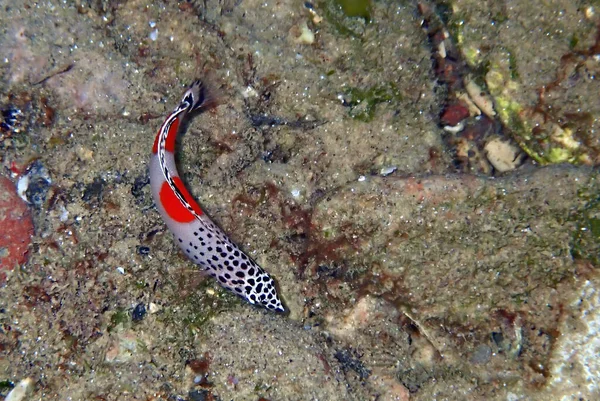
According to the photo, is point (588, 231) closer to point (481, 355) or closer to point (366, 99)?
point (481, 355)

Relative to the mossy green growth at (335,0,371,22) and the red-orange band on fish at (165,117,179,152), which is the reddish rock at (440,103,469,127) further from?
the red-orange band on fish at (165,117,179,152)

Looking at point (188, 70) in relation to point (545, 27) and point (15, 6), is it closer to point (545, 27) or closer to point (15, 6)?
point (15, 6)

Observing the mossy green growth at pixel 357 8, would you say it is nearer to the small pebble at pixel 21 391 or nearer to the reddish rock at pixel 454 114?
the reddish rock at pixel 454 114

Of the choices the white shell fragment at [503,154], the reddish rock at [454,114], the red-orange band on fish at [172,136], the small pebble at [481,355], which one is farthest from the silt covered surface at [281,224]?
the white shell fragment at [503,154]

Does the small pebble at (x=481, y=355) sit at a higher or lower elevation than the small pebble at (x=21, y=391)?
higher

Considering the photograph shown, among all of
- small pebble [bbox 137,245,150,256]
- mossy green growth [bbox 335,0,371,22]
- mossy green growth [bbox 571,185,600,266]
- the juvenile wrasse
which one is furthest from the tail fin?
mossy green growth [bbox 571,185,600,266]

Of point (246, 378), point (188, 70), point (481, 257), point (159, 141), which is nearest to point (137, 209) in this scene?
point (159, 141)

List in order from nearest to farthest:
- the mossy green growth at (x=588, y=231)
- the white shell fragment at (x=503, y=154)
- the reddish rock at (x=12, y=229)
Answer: the reddish rock at (x=12, y=229)
the mossy green growth at (x=588, y=231)
the white shell fragment at (x=503, y=154)
